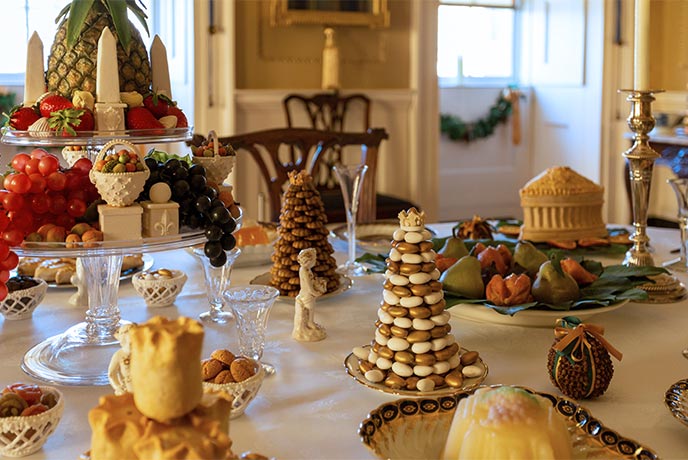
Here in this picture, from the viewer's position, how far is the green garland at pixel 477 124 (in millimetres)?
5410

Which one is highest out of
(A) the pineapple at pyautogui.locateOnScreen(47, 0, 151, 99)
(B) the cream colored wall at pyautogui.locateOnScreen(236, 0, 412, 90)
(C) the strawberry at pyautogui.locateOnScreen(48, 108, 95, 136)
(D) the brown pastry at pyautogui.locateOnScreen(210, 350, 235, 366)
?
(B) the cream colored wall at pyautogui.locateOnScreen(236, 0, 412, 90)

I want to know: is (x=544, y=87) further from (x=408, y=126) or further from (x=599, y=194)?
(x=599, y=194)

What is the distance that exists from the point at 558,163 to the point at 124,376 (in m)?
4.83

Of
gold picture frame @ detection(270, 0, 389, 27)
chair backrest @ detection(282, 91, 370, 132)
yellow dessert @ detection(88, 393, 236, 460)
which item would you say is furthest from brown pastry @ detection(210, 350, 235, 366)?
gold picture frame @ detection(270, 0, 389, 27)

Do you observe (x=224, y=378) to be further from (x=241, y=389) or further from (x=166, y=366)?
→ (x=166, y=366)

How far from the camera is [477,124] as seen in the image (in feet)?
18.0

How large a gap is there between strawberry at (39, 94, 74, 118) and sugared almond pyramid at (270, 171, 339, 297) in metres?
0.43

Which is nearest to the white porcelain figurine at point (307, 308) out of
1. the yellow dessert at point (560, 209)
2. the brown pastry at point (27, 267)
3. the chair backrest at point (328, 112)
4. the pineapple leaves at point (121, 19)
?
the pineapple leaves at point (121, 19)

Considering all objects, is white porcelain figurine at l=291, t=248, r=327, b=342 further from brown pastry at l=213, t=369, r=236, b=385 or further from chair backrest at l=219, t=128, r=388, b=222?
chair backrest at l=219, t=128, r=388, b=222

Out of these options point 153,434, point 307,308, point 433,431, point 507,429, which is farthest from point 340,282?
point 153,434

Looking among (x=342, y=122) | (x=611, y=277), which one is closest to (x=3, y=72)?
(x=342, y=122)

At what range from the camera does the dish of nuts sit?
1.02 meters

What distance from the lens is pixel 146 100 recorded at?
134 centimetres

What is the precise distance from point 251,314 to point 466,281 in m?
0.41
